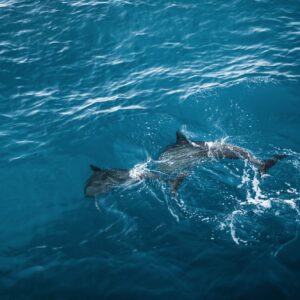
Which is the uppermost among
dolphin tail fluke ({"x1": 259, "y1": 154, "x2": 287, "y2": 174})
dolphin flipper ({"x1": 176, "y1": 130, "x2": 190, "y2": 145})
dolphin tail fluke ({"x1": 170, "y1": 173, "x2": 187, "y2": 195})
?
dolphin flipper ({"x1": 176, "y1": 130, "x2": 190, "y2": 145})

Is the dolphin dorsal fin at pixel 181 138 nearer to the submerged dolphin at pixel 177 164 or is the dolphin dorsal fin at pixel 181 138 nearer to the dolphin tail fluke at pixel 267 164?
the submerged dolphin at pixel 177 164

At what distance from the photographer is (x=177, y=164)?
10.3 meters

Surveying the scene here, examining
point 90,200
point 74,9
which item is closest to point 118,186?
point 90,200

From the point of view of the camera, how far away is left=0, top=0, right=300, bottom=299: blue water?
26.1 feet

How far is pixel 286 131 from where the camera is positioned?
1121cm

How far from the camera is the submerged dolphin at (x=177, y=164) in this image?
9867 mm

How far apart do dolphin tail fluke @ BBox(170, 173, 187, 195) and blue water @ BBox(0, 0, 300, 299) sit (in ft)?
0.68

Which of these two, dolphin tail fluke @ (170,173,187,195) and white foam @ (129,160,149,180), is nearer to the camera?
dolphin tail fluke @ (170,173,187,195)

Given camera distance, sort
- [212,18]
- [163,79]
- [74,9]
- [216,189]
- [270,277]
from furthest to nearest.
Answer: [74,9], [212,18], [163,79], [216,189], [270,277]

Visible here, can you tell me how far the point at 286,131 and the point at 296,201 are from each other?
3309 mm

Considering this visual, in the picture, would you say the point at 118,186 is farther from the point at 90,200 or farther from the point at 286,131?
the point at 286,131

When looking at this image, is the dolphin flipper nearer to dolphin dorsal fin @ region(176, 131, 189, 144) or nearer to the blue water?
dolphin dorsal fin @ region(176, 131, 189, 144)

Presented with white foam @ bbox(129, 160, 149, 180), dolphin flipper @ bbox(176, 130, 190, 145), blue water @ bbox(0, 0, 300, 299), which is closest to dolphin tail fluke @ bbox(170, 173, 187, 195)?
blue water @ bbox(0, 0, 300, 299)

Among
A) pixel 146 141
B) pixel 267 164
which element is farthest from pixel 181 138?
pixel 267 164
